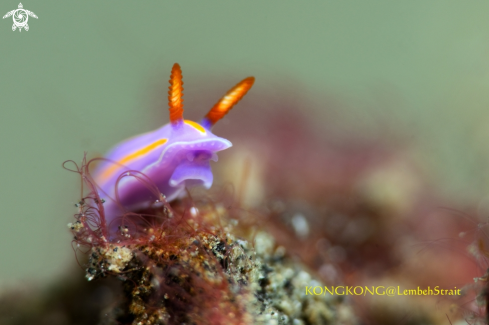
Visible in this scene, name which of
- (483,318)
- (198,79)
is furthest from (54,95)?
(483,318)

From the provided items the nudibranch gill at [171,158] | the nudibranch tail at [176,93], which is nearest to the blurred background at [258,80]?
the nudibranch gill at [171,158]

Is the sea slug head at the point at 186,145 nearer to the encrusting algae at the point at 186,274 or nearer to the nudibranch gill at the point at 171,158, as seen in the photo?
the nudibranch gill at the point at 171,158

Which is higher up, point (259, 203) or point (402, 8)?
point (402, 8)

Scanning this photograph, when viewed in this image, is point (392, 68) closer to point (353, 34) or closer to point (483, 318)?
point (353, 34)

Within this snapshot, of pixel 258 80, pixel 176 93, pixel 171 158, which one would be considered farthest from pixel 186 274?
pixel 258 80

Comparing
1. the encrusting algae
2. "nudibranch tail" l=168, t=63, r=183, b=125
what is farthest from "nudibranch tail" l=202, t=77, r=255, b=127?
the encrusting algae
